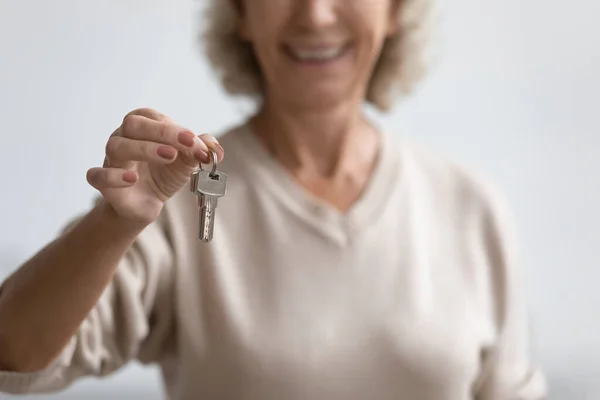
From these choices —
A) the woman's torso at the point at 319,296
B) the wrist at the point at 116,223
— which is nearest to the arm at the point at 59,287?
the wrist at the point at 116,223

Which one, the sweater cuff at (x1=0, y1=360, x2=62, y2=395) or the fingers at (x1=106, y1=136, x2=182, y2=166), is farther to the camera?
the sweater cuff at (x1=0, y1=360, x2=62, y2=395)

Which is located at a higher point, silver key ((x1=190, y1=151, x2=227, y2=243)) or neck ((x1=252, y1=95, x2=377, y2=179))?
silver key ((x1=190, y1=151, x2=227, y2=243))

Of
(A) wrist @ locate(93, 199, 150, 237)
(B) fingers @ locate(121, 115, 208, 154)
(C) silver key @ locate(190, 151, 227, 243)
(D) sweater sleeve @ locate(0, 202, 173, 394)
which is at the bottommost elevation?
(D) sweater sleeve @ locate(0, 202, 173, 394)

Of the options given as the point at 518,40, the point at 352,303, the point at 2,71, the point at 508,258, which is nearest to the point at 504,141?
the point at 518,40

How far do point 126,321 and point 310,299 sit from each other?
0.64 ft

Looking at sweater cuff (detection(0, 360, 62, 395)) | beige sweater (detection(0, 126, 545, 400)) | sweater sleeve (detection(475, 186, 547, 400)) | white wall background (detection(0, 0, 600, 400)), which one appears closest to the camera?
sweater cuff (detection(0, 360, 62, 395))

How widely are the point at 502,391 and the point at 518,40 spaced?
24.4 inches

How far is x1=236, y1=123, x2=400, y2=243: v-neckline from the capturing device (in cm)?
89

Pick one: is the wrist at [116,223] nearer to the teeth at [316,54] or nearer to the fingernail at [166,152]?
the fingernail at [166,152]

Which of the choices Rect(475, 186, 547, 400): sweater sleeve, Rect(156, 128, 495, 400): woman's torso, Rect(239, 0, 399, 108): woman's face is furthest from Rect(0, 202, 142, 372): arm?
Rect(475, 186, 547, 400): sweater sleeve

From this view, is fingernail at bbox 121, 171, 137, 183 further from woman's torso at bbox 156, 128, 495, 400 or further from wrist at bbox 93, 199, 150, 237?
woman's torso at bbox 156, 128, 495, 400

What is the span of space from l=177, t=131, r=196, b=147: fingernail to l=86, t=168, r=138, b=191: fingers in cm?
5

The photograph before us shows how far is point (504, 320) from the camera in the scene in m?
0.96

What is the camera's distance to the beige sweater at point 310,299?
0.84 m
